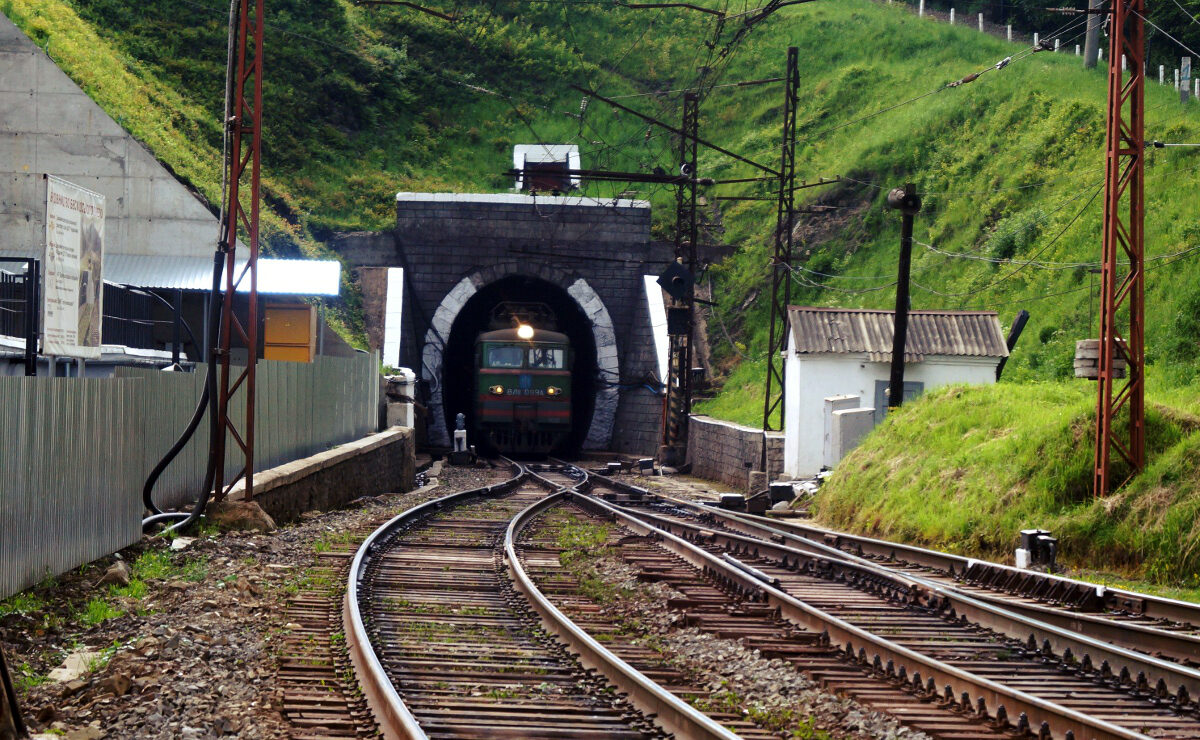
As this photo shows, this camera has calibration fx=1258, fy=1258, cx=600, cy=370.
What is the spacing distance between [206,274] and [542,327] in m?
13.0

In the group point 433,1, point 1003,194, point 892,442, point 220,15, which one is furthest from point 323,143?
point 892,442

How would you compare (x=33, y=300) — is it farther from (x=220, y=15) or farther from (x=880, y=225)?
(x=220, y=15)

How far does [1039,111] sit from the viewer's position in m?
37.0

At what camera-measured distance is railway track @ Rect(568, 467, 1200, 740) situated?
21.6 ft

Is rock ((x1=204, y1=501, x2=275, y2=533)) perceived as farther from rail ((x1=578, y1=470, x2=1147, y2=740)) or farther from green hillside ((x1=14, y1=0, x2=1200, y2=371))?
green hillside ((x1=14, y1=0, x2=1200, y2=371))

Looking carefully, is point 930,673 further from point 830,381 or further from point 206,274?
point 206,274

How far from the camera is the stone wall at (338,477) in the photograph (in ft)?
50.1

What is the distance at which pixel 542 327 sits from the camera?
125ft

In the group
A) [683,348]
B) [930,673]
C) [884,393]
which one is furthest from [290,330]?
[930,673]

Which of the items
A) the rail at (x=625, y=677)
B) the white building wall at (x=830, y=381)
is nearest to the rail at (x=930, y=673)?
the rail at (x=625, y=677)

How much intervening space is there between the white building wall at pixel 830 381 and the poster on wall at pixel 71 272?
14.3m

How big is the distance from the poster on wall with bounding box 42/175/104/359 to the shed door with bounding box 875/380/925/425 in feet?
49.8

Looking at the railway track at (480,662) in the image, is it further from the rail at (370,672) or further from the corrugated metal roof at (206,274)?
the corrugated metal roof at (206,274)

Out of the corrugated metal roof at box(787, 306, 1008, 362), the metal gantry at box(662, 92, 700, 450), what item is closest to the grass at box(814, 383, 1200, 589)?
the corrugated metal roof at box(787, 306, 1008, 362)
